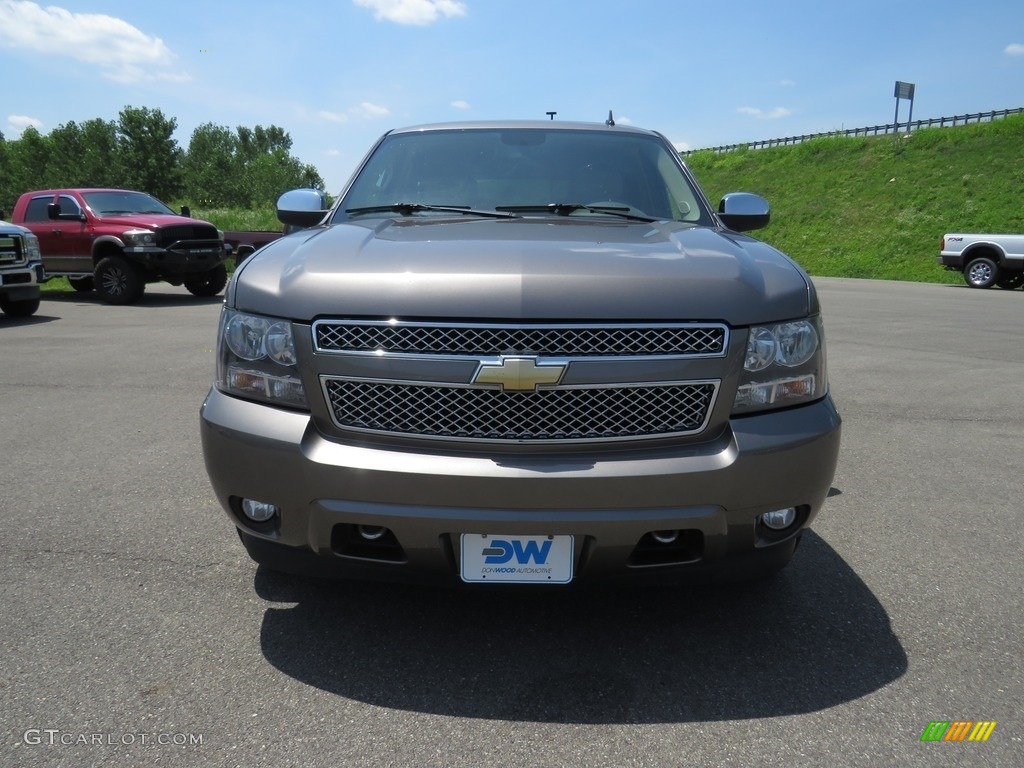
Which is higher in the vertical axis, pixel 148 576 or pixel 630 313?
pixel 630 313

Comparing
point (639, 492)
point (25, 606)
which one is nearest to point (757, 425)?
point (639, 492)

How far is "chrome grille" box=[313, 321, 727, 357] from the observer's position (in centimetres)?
233

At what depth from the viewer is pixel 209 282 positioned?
1587 centimetres

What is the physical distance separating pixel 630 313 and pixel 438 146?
208cm

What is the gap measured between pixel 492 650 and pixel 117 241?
13.6 metres

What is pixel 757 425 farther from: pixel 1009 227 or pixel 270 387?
pixel 1009 227

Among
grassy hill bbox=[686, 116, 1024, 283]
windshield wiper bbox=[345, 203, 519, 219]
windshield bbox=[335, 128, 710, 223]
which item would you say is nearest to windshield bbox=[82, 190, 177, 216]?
windshield bbox=[335, 128, 710, 223]

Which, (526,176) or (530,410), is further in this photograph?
(526,176)

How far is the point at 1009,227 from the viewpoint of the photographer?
97.8ft

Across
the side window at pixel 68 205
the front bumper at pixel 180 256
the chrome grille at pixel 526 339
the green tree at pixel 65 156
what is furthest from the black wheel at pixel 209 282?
the green tree at pixel 65 156

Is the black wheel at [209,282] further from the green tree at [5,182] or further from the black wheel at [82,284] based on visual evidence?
the green tree at [5,182]

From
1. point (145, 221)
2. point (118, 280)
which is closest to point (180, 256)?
point (145, 221)

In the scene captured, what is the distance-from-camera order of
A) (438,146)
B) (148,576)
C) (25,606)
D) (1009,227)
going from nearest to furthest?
(25,606) → (148,576) → (438,146) → (1009,227)

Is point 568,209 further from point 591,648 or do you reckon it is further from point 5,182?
point 5,182
